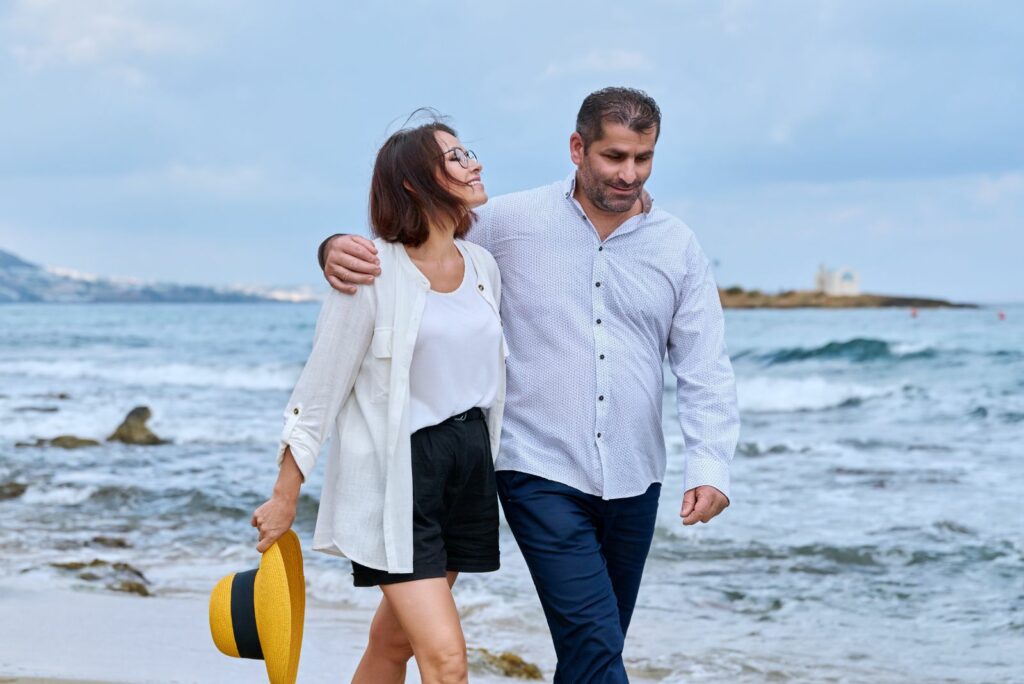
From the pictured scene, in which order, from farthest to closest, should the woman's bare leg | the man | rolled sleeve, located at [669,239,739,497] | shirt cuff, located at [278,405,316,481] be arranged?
1. rolled sleeve, located at [669,239,739,497]
2. the man
3. the woman's bare leg
4. shirt cuff, located at [278,405,316,481]

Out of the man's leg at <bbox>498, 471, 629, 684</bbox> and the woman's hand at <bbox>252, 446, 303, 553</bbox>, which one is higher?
the woman's hand at <bbox>252, 446, 303, 553</bbox>

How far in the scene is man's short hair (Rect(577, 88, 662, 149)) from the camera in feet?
10.7

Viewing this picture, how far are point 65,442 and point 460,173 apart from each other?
40.4 ft

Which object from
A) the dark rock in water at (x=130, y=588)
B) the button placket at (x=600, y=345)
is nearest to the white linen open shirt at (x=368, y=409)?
the button placket at (x=600, y=345)

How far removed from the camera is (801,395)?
2111 centimetres

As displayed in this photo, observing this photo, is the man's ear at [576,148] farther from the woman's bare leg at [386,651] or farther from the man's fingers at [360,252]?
the woman's bare leg at [386,651]

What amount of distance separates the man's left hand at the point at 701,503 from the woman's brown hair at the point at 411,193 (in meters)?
1.00

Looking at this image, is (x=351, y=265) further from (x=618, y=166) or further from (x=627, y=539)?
(x=627, y=539)

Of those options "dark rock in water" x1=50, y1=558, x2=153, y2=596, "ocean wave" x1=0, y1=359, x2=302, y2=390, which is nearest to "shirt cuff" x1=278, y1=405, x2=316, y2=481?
"dark rock in water" x1=50, y1=558, x2=153, y2=596

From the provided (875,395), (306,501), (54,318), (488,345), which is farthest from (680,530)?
(54,318)

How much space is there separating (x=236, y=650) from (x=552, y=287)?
4.07 ft

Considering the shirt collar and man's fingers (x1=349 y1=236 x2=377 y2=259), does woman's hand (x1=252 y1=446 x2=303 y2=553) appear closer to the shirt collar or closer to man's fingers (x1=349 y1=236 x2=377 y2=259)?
man's fingers (x1=349 y1=236 x2=377 y2=259)

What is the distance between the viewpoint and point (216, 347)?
33.8 metres

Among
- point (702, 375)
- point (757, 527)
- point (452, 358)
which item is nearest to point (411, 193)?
point (452, 358)
